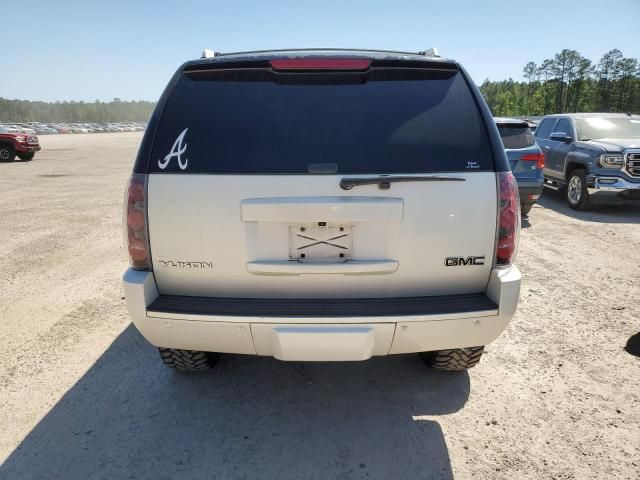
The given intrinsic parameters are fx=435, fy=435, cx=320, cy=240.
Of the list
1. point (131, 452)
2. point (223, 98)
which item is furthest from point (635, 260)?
point (131, 452)

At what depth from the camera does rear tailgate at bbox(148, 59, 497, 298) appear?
226 cm

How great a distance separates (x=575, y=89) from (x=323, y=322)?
12681cm

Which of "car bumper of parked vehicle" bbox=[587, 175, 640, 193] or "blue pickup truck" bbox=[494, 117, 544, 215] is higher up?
"blue pickup truck" bbox=[494, 117, 544, 215]

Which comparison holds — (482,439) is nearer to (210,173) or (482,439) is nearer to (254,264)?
(254,264)

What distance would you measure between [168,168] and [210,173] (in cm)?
24

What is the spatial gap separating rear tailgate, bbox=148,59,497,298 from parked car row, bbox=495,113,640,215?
19.7 feet

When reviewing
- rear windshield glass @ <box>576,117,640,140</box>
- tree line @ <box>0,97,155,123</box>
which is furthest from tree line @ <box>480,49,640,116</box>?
tree line @ <box>0,97,155,123</box>

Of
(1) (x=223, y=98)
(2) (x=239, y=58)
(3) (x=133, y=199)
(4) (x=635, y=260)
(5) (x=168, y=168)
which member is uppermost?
(2) (x=239, y=58)

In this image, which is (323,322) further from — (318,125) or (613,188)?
(613,188)

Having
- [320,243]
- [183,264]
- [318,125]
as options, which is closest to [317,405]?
[320,243]

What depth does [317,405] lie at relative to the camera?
2.85m

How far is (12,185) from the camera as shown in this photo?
13039 millimetres

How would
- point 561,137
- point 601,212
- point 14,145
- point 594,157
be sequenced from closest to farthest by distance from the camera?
point 594,157 → point 601,212 → point 561,137 → point 14,145

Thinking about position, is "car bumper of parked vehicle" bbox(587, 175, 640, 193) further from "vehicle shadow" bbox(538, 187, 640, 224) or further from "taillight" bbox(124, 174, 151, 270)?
"taillight" bbox(124, 174, 151, 270)
